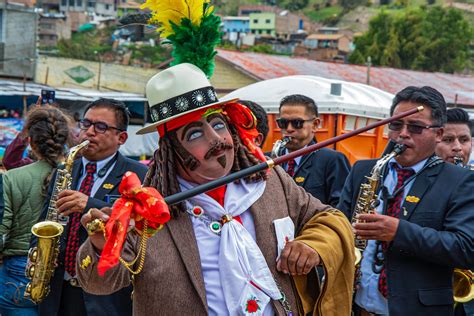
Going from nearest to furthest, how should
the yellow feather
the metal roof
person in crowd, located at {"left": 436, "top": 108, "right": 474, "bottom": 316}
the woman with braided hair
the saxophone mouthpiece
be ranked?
1. the yellow feather
2. the saxophone mouthpiece
3. the woman with braided hair
4. person in crowd, located at {"left": 436, "top": 108, "right": 474, "bottom": 316}
5. the metal roof

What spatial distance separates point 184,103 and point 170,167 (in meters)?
0.31

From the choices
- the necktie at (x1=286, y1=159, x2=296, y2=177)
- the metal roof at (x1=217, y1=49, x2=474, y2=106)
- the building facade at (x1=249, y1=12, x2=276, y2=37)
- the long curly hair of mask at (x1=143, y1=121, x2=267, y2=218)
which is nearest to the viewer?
the long curly hair of mask at (x1=143, y1=121, x2=267, y2=218)

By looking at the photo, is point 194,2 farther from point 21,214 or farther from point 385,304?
point 21,214

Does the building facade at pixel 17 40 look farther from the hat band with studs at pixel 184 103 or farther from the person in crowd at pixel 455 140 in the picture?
the hat band with studs at pixel 184 103

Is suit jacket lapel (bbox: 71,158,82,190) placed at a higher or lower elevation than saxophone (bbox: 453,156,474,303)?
higher

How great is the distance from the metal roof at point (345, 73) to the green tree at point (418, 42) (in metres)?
20.8

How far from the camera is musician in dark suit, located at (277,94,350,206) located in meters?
5.62

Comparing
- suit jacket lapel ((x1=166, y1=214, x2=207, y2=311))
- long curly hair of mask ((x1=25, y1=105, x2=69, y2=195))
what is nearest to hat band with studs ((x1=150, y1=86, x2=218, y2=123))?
suit jacket lapel ((x1=166, y1=214, x2=207, y2=311))

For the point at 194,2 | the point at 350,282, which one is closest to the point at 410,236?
the point at 350,282

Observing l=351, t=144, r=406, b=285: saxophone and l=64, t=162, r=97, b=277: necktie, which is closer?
l=351, t=144, r=406, b=285: saxophone

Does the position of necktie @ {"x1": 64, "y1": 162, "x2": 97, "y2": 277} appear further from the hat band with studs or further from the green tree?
the green tree

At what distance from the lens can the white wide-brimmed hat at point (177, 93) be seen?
9.33 ft

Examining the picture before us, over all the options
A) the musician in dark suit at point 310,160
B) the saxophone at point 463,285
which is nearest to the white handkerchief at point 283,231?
the saxophone at point 463,285

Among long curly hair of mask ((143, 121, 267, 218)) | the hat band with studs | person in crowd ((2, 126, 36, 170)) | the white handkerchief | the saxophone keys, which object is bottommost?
person in crowd ((2, 126, 36, 170))
